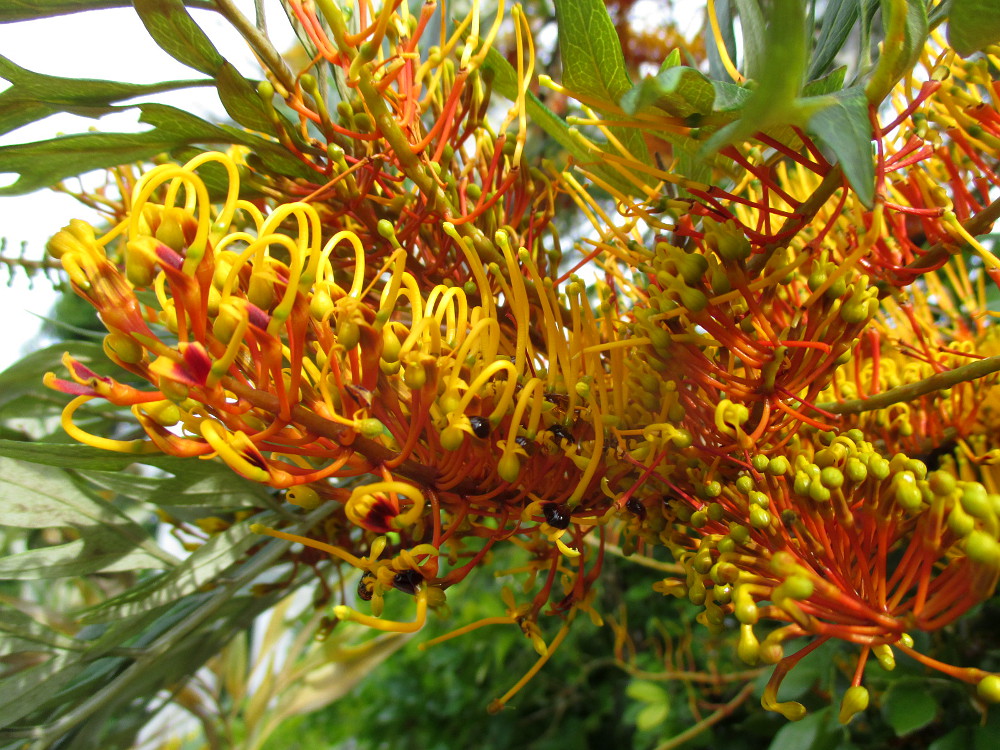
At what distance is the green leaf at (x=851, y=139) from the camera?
23cm

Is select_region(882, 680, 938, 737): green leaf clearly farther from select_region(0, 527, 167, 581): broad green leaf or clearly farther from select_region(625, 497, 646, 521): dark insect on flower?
select_region(0, 527, 167, 581): broad green leaf

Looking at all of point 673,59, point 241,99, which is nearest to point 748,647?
point 673,59

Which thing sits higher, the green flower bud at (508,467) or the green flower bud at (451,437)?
the green flower bud at (451,437)

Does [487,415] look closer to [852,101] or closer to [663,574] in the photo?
[852,101]

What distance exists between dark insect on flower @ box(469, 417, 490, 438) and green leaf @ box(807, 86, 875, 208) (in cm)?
17

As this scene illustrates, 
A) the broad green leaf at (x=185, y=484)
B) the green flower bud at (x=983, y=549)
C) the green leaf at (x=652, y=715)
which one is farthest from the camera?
the green leaf at (x=652, y=715)

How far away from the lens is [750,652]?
25 centimetres

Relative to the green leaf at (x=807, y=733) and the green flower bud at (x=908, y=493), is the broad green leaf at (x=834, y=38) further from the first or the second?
the green leaf at (x=807, y=733)

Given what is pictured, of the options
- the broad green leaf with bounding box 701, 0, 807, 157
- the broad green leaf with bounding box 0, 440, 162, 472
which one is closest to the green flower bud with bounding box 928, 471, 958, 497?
the broad green leaf with bounding box 701, 0, 807, 157

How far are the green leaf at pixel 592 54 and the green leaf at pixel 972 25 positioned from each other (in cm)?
14

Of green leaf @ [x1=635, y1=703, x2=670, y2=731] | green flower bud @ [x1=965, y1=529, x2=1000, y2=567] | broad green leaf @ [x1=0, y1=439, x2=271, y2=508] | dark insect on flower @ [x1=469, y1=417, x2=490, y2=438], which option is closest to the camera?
green flower bud @ [x1=965, y1=529, x2=1000, y2=567]

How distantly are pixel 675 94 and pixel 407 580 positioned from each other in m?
0.25

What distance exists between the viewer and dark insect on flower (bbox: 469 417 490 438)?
1.03ft

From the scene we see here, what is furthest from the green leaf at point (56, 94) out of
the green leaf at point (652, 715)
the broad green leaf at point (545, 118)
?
the green leaf at point (652, 715)
